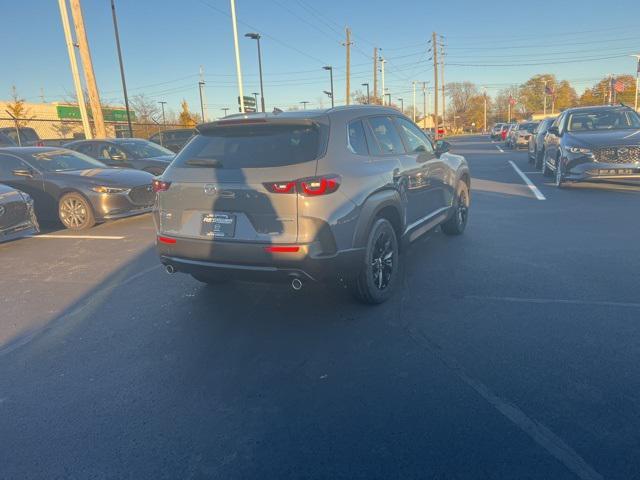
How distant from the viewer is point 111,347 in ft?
12.6

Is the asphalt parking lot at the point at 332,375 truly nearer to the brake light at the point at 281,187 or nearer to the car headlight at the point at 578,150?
the brake light at the point at 281,187

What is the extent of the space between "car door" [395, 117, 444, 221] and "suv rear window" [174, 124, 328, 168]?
55.6 inches

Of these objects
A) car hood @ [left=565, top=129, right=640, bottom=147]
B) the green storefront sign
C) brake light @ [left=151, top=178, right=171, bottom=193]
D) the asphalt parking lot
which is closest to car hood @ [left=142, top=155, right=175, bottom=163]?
the asphalt parking lot

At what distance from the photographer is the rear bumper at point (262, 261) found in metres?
3.70

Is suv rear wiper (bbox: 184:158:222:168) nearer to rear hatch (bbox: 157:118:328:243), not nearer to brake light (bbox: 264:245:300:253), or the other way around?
rear hatch (bbox: 157:118:328:243)

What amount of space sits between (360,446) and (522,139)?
26834 millimetres

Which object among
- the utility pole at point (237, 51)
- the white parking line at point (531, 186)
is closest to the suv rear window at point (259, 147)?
the white parking line at point (531, 186)

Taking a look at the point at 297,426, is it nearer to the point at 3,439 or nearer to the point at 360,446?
the point at 360,446

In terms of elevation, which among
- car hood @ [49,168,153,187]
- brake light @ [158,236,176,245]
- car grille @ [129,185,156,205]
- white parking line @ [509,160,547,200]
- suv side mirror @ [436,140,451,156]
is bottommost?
white parking line @ [509,160,547,200]

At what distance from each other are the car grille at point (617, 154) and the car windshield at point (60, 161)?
10.3 metres

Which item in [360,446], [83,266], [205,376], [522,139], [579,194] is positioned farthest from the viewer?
[522,139]

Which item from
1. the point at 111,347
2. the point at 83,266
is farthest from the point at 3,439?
the point at 83,266

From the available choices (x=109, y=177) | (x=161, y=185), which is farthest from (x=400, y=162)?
(x=109, y=177)

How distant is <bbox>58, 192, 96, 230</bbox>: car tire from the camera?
8.52 metres
